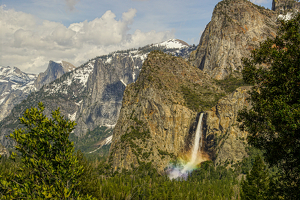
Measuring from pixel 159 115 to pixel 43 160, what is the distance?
151 metres

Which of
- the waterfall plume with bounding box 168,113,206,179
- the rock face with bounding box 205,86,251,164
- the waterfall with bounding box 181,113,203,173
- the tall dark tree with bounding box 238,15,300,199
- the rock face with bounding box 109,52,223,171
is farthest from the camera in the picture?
the rock face with bounding box 109,52,223,171

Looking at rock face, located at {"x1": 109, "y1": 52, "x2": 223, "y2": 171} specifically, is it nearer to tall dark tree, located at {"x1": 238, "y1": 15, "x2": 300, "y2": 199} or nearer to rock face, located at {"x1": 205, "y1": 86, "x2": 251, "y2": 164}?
rock face, located at {"x1": 205, "y1": 86, "x2": 251, "y2": 164}

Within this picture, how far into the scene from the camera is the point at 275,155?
60.5ft

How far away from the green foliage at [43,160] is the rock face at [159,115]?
135923 millimetres

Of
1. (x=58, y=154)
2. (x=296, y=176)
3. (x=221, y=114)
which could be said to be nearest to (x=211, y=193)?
(x=221, y=114)

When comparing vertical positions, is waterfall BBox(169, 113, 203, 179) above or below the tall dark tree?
below

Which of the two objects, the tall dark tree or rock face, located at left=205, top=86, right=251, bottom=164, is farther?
rock face, located at left=205, top=86, right=251, bottom=164

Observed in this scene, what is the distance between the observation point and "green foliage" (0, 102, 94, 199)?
15.8 metres

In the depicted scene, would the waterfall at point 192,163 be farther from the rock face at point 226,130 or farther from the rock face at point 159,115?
the rock face at point 226,130

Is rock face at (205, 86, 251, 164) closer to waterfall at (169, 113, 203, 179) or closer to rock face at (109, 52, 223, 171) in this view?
waterfall at (169, 113, 203, 179)

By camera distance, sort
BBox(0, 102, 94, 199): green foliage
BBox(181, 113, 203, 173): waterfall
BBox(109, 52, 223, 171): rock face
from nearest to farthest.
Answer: BBox(0, 102, 94, 199): green foliage, BBox(181, 113, 203, 173): waterfall, BBox(109, 52, 223, 171): rock face

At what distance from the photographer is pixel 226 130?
154875 millimetres

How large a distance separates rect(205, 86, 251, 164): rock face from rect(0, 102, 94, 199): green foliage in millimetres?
136002

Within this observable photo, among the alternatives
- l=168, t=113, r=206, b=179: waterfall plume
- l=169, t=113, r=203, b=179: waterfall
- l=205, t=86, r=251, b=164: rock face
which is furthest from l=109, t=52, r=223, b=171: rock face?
l=205, t=86, r=251, b=164: rock face
